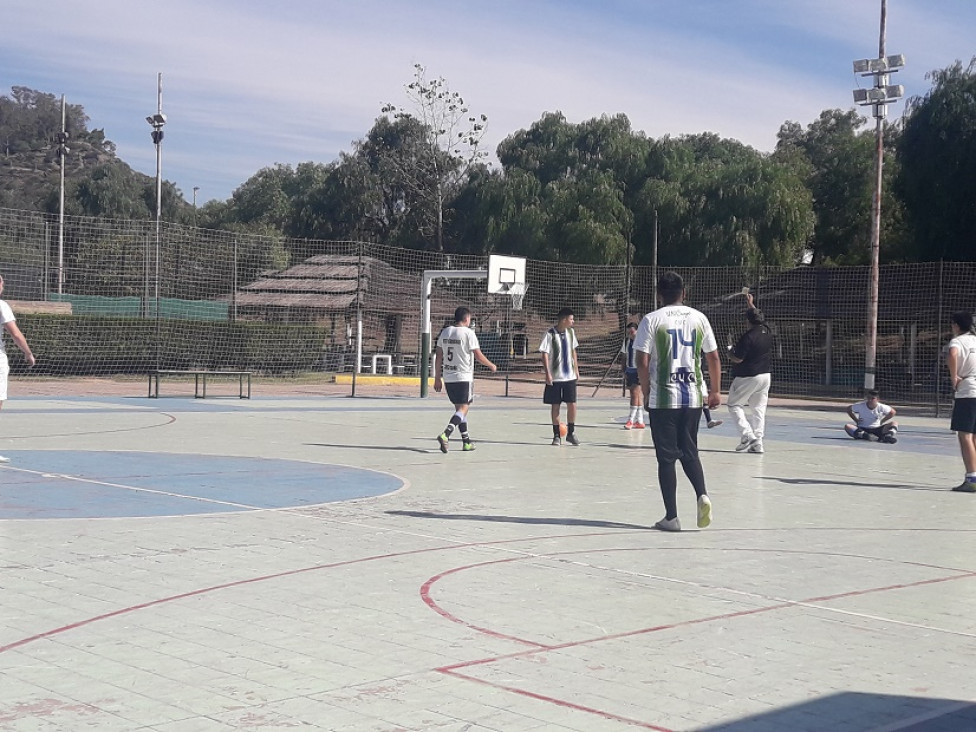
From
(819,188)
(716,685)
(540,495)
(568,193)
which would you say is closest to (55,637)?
(716,685)

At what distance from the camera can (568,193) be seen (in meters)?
49.7

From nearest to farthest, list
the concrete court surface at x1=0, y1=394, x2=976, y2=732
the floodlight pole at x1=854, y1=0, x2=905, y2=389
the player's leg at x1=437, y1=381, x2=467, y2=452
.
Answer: the concrete court surface at x1=0, y1=394, x2=976, y2=732, the player's leg at x1=437, y1=381, x2=467, y2=452, the floodlight pole at x1=854, y1=0, x2=905, y2=389

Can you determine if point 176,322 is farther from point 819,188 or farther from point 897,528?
point 819,188

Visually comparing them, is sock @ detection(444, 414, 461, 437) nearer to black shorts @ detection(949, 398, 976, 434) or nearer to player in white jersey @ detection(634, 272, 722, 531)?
player in white jersey @ detection(634, 272, 722, 531)

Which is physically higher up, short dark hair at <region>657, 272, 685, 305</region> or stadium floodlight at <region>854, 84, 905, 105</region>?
stadium floodlight at <region>854, 84, 905, 105</region>

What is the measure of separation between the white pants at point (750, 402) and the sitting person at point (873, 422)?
324 cm

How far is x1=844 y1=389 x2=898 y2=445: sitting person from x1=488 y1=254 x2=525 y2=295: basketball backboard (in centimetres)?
1305

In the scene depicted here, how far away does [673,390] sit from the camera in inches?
365

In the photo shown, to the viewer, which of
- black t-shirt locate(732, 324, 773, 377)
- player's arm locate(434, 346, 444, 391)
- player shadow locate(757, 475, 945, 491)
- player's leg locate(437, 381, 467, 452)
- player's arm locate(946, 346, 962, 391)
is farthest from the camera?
black t-shirt locate(732, 324, 773, 377)

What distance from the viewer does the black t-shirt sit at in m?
16.5

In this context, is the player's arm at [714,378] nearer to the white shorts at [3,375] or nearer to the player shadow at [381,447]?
the player shadow at [381,447]

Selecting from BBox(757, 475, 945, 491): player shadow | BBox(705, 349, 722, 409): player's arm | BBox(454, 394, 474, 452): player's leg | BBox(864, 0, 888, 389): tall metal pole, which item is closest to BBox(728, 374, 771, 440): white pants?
BBox(757, 475, 945, 491): player shadow

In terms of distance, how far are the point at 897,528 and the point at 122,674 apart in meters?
6.71

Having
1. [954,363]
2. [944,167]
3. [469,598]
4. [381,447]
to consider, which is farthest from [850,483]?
[944,167]
